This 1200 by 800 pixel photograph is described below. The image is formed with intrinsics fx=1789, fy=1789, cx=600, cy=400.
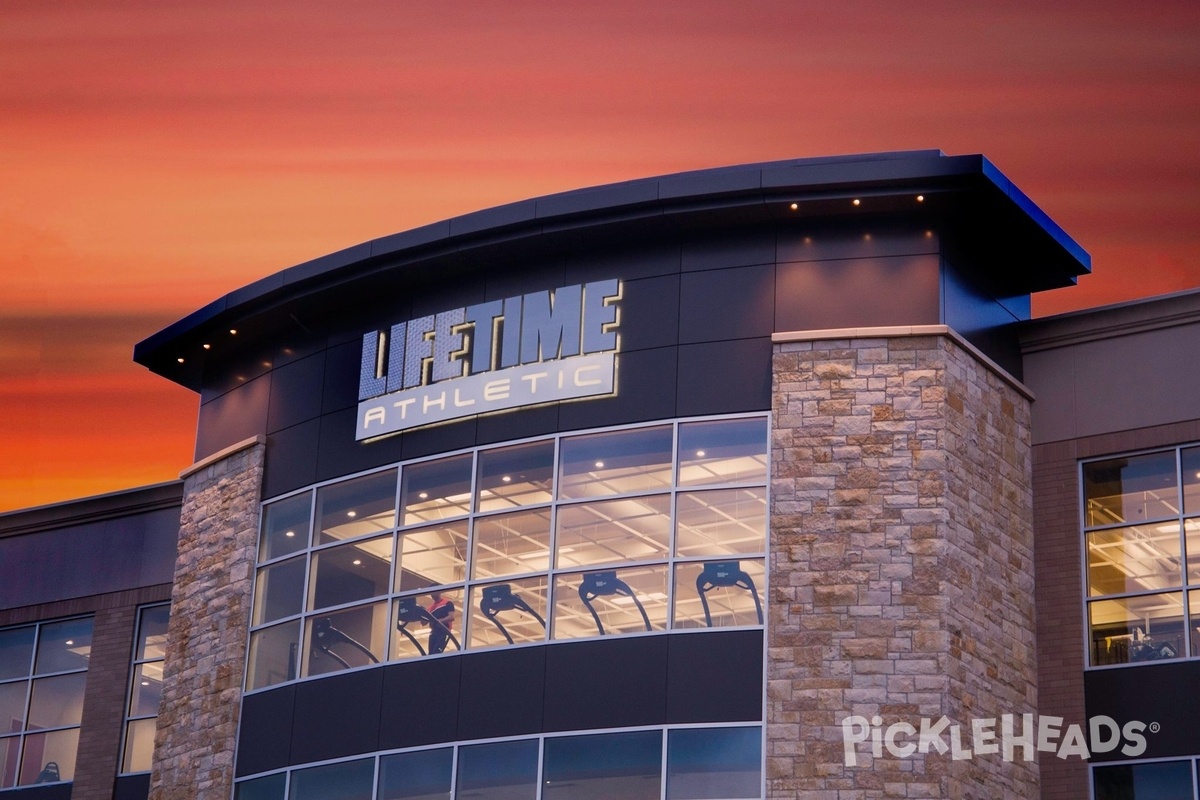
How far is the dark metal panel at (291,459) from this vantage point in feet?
81.2

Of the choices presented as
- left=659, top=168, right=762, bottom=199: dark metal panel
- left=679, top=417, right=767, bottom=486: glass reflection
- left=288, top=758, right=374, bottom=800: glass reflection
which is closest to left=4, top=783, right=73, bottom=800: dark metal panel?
left=288, top=758, right=374, bottom=800: glass reflection

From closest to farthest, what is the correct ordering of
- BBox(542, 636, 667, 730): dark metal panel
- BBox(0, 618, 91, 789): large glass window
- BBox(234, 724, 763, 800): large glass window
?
BBox(234, 724, 763, 800): large glass window, BBox(542, 636, 667, 730): dark metal panel, BBox(0, 618, 91, 789): large glass window

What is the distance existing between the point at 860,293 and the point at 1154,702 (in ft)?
19.6

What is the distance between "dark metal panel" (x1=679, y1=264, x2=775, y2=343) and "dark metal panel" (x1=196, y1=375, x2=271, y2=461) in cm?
695

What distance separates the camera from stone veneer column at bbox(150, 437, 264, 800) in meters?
24.5

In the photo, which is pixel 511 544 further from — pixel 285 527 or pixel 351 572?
pixel 285 527

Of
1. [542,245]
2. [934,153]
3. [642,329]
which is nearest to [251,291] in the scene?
[542,245]

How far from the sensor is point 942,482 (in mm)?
20781

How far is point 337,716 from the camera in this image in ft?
75.7

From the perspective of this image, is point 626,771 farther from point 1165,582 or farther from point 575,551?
point 1165,582

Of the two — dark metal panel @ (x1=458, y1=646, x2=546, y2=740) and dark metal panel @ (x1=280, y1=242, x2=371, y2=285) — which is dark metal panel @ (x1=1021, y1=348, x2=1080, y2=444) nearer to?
dark metal panel @ (x1=458, y1=646, x2=546, y2=740)

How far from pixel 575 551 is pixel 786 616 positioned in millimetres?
2838

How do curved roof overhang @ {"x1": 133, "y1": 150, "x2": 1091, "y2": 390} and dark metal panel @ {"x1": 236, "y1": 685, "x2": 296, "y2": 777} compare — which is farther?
dark metal panel @ {"x1": 236, "y1": 685, "x2": 296, "y2": 777}

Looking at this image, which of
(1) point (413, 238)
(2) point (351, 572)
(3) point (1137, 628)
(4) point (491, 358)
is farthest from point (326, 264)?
(3) point (1137, 628)
